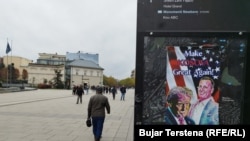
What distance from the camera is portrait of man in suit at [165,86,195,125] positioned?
262 cm

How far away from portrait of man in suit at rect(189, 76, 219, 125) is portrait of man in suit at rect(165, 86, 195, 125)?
0.16ft

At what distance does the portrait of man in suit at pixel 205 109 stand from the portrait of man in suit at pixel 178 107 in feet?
0.16

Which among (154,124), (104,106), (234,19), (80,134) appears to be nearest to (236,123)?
(154,124)

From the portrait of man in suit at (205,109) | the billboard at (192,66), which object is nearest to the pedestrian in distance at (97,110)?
the billboard at (192,66)

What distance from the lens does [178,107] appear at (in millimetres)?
2652

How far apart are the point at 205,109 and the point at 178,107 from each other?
0.69 feet

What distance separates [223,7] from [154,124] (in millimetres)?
1032

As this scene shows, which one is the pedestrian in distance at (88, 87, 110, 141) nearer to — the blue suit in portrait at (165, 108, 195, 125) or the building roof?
the blue suit in portrait at (165, 108, 195, 125)

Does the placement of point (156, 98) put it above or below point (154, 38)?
below

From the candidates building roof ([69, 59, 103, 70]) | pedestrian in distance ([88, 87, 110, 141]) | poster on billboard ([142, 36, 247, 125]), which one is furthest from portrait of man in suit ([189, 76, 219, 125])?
building roof ([69, 59, 103, 70])

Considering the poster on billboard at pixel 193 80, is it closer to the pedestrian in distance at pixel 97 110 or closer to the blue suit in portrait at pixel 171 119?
the blue suit in portrait at pixel 171 119

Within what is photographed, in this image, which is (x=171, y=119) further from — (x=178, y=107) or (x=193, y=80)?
(x=193, y=80)

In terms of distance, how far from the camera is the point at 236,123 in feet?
8.68

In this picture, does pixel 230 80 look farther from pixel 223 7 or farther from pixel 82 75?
pixel 82 75
